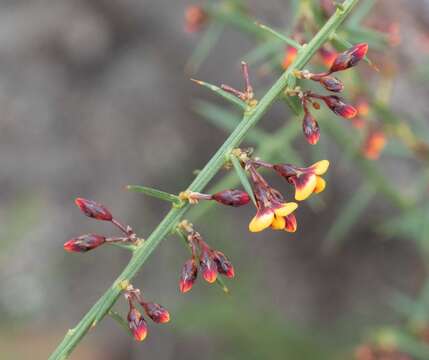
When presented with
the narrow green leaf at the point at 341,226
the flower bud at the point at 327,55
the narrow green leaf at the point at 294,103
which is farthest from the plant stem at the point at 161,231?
the narrow green leaf at the point at 341,226

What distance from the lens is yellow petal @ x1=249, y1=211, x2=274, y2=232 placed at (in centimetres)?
139

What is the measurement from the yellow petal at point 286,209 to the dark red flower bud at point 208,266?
17 cm

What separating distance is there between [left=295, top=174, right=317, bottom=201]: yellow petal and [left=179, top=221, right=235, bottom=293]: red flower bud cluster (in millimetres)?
215

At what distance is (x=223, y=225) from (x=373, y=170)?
199 centimetres

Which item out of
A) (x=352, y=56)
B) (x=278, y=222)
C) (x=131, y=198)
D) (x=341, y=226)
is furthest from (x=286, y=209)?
(x=131, y=198)

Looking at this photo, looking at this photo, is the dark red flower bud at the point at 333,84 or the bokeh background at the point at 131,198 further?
the bokeh background at the point at 131,198

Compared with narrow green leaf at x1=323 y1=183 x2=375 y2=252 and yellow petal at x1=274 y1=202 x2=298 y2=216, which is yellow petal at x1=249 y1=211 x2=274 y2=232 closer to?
yellow petal at x1=274 y1=202 x2=298 y2=216

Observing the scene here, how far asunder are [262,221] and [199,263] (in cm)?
18

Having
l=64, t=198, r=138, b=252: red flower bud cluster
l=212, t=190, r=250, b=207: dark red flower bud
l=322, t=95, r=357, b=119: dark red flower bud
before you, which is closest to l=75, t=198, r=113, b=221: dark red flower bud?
l=64, t=198, r=138, b=252: red flower bud cluster

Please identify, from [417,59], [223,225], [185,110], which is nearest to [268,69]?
[417,59]

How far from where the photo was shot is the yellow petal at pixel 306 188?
55.8 inches

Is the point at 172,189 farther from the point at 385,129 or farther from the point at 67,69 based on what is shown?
the point at 385,129

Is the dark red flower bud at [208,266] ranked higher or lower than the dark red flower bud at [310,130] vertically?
lower

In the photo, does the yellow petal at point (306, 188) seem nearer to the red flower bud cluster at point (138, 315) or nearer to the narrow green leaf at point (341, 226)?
the red flower bud cluster at point (138, 315)
